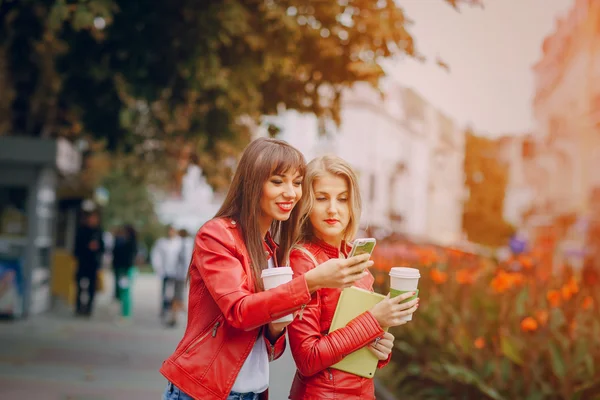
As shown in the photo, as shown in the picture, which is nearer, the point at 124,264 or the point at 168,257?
the point at 168,257

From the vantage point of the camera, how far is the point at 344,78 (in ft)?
30.0

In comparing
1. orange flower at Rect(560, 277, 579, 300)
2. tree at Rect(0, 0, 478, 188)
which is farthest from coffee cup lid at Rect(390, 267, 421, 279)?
orange flower at Rect(560, 277, 579, 300)

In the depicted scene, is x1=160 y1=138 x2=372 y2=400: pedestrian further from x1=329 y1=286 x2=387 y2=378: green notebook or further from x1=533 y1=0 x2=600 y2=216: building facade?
x1=533 y1=0 x2=600 y2=216: building facade

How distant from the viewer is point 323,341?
8.48ft

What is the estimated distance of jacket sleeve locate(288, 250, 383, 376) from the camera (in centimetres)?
258

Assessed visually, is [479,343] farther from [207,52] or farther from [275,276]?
[275,276]

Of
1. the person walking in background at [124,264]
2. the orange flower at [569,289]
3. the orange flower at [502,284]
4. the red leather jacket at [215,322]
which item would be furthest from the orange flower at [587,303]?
the person walking in background at [124,264]

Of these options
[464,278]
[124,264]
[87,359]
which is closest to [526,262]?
[464,278]

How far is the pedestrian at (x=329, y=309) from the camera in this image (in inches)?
102

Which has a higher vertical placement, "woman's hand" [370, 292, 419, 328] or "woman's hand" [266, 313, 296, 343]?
"woman's hand" [370, 292, 419, 328]

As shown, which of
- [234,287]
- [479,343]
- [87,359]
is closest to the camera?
[234,287]

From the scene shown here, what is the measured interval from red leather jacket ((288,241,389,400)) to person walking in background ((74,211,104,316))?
12.2 m

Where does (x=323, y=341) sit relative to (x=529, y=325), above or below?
above

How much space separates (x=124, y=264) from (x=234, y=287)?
12.3 m
